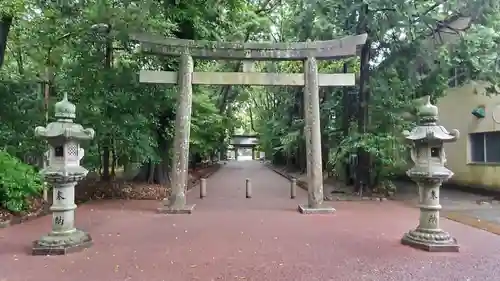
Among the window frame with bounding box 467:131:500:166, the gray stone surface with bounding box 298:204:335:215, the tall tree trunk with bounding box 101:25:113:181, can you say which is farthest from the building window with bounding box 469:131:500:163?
the tall tree trunk with bounding box 101:25:113:181

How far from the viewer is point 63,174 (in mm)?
6777

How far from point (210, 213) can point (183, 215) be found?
0.81 meters

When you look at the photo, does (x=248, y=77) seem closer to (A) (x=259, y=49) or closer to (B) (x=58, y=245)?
(A) (x=259, y=49)

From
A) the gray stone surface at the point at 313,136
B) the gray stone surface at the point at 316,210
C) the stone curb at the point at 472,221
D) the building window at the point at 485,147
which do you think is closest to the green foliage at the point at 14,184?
the gray stone surface at the point at 316,210

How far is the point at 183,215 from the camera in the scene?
411 inches

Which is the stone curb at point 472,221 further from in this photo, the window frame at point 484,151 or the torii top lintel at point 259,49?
the window frame at point 484,151

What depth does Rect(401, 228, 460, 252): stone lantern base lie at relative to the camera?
671cm

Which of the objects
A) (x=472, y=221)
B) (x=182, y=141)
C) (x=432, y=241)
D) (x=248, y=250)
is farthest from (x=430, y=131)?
(x=182, y=141)

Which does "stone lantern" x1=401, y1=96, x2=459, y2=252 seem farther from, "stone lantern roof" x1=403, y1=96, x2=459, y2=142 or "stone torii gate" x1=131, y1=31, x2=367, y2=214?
"stone torii gate" x1=131, y1=31, x2=367, y2=214

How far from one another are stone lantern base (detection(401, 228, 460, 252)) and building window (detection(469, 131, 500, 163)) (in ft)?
33.2

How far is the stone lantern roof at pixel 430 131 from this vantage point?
7.09m

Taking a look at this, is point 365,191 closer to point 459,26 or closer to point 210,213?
point 210,213

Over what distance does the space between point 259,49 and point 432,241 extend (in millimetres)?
6789

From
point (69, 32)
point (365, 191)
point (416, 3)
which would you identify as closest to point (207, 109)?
point (69, 32)
